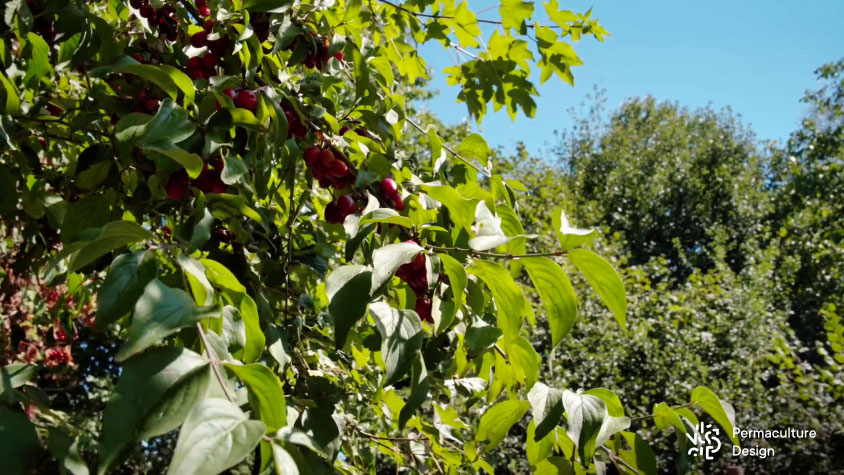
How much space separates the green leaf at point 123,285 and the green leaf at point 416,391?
0.34 meters

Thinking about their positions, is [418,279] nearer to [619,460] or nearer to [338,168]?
[338,168]

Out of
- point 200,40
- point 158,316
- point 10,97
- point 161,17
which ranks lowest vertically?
point 158,316

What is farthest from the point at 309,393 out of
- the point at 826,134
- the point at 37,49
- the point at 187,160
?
the point at 826,134

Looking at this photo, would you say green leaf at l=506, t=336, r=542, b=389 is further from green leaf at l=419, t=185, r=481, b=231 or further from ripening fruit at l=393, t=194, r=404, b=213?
ripening fruit at l=393, t=194, r=404, b=213

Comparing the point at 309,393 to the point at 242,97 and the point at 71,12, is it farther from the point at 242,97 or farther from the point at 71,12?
the point at 71,12

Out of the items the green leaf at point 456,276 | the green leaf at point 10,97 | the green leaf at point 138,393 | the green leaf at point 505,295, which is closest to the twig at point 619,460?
the green leaf at point 505,295

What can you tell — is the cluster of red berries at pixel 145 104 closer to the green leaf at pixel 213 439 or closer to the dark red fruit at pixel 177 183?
the dark red fruit at pixel 177 183

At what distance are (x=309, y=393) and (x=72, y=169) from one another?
39.8 inches

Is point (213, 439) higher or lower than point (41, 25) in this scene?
lower

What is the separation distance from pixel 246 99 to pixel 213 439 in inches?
31.5

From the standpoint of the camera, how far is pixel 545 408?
908mm

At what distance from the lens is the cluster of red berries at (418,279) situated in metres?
1.01

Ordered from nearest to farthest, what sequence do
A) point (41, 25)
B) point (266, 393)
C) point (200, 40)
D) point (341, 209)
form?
1. point (266, 393)
2. point (341, 209)
3. point (200, 40)
4. point (41, 25)

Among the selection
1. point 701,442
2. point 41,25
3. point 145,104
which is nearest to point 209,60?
point 145,104
